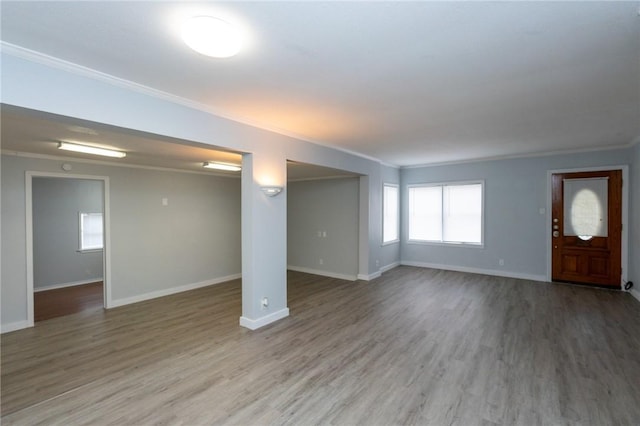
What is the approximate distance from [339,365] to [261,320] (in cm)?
138

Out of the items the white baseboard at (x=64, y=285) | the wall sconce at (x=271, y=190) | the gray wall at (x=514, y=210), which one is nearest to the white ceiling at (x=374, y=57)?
the wall sconce at (x=271, y=190)

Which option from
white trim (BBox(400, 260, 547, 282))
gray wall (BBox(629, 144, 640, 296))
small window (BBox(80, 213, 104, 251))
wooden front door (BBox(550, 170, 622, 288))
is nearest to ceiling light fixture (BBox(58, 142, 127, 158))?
small window (BBox(80, 213, 104, 251))

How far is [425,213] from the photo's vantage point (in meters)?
7.69

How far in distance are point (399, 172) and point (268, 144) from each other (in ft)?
→ 15.9

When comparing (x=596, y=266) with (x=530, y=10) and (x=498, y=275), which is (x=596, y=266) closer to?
(x=498, y=275)

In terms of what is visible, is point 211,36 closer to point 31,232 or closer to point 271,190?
point 271,190

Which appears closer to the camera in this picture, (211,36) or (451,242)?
(211,36)

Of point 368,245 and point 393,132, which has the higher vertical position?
point 393,132

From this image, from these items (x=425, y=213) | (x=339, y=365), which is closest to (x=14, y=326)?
(x=339, y=365)

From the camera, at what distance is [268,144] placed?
4.00m

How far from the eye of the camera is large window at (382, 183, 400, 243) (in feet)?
23.9

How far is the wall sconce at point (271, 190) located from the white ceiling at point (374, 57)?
796mm

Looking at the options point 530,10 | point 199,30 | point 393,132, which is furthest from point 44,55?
point 393,132

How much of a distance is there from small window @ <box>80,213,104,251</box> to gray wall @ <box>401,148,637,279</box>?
8.52 metres
